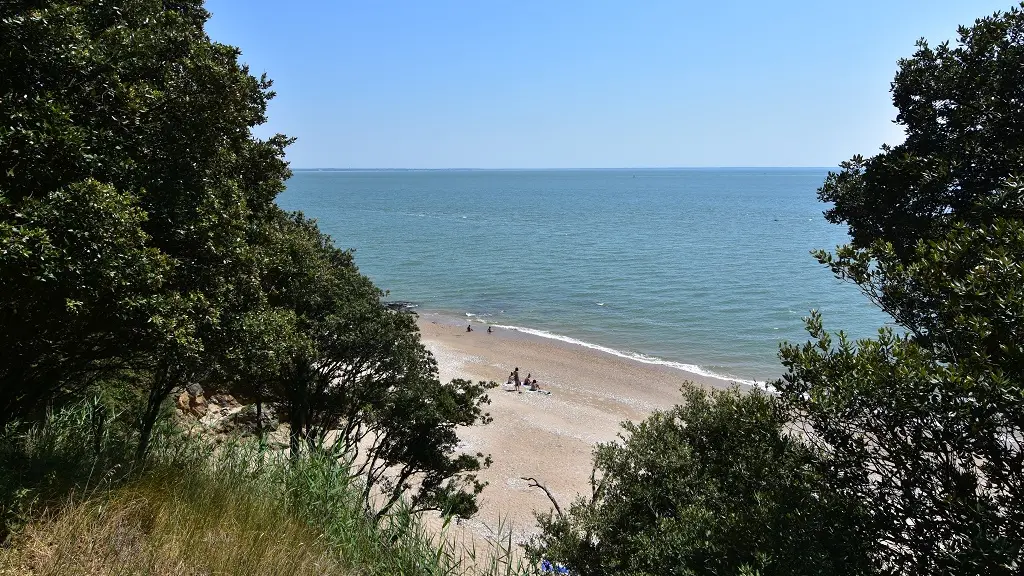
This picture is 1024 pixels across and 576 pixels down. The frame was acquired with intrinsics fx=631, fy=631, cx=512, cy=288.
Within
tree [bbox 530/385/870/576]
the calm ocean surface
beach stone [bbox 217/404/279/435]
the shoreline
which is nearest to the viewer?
tree [bbox 530/385/870/576]

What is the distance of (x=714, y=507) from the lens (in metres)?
7.48

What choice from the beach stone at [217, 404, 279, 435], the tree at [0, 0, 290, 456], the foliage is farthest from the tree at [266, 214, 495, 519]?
the tree at [0, 0, 290, 456]

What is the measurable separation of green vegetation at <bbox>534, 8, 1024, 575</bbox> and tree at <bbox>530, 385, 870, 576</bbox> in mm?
23

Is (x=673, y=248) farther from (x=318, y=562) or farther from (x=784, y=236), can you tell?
(x=318, y=562)

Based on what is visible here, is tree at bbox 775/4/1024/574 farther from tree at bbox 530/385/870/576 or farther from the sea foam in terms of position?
the sea foam

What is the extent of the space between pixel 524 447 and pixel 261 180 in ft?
61.3

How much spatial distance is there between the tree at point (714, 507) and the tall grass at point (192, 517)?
1713 mm

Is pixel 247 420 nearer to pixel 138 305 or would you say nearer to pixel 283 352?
pixel 283 352

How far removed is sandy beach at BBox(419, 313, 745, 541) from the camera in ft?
71.2

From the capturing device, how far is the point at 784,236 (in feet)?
305

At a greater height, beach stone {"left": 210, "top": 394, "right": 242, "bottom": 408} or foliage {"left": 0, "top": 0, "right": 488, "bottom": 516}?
foliage {"left": 0, "top": 0, "right": 488, "bottom": 516}

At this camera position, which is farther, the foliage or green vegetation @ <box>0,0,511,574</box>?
the foliage

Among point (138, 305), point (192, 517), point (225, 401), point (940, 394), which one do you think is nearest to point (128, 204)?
point (138, 305)

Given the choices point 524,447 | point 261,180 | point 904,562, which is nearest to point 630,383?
point 524,447
